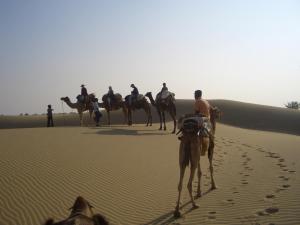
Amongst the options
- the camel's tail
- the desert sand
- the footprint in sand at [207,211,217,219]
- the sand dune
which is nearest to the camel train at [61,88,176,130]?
the desert sand

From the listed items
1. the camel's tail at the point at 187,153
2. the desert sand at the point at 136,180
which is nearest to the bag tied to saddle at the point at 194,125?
the camel's tail at the point at 187,153

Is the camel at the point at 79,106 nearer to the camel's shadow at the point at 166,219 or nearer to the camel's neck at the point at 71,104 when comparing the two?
the camel's neck at the point at 71,104

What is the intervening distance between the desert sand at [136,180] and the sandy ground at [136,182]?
0.02 metres

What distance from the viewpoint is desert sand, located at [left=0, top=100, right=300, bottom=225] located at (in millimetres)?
9391

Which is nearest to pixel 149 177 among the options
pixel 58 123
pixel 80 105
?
pixel 80 105

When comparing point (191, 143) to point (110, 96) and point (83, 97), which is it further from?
point (110, 96)

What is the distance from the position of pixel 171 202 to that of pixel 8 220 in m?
3.54

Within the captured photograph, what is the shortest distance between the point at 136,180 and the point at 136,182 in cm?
23

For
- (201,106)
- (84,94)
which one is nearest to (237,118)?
(84,94)

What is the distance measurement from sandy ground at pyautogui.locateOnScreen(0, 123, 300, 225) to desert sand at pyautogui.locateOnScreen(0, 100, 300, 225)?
0.07ft

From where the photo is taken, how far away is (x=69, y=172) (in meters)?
13.3

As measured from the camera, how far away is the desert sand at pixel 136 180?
9.39m

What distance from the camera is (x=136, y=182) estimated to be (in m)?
12.5

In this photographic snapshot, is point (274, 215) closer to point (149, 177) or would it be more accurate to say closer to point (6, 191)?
point (149, 177)
